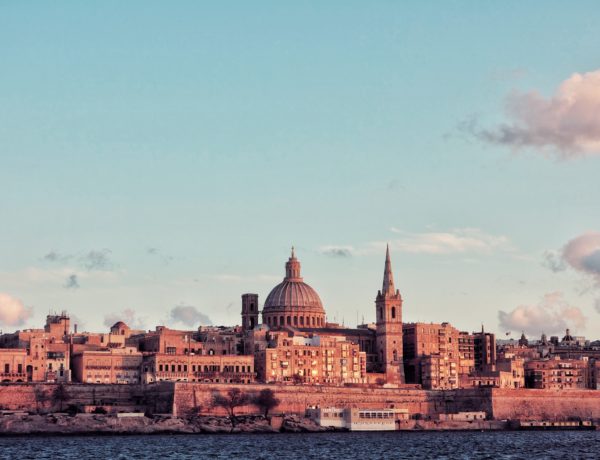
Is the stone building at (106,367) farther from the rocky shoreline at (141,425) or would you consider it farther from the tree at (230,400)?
the rocky shoreline at (141,425)

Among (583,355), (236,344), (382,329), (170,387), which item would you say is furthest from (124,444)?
(583,355)

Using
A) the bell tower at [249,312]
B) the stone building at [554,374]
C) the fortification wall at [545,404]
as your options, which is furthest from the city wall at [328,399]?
the bell tower at [249,312]

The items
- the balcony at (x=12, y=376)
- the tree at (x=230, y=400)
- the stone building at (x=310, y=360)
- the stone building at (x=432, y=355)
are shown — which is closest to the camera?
the tree at (x=230, y=400)

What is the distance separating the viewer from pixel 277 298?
13738 cm

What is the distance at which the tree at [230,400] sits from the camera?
355ft

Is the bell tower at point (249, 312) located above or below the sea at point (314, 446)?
above

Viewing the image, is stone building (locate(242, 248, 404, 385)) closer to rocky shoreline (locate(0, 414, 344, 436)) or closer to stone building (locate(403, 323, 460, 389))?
stone building (locate(403, 323, 460, 389))

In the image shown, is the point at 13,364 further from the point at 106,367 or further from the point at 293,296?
the point at 293,296

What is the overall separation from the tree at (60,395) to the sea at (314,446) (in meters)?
10.2

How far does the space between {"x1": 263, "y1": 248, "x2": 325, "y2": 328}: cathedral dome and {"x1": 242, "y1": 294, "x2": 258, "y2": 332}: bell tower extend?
3.24ft

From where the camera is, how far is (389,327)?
427 feet

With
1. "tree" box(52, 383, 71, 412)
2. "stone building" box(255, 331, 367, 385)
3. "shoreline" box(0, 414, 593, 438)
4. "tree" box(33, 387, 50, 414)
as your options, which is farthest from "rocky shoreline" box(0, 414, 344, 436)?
"stone building" box(255, 331, 367, 385)

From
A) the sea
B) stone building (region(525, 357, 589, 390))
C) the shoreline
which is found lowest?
the sea

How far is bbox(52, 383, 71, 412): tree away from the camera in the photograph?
105625 millimetres
